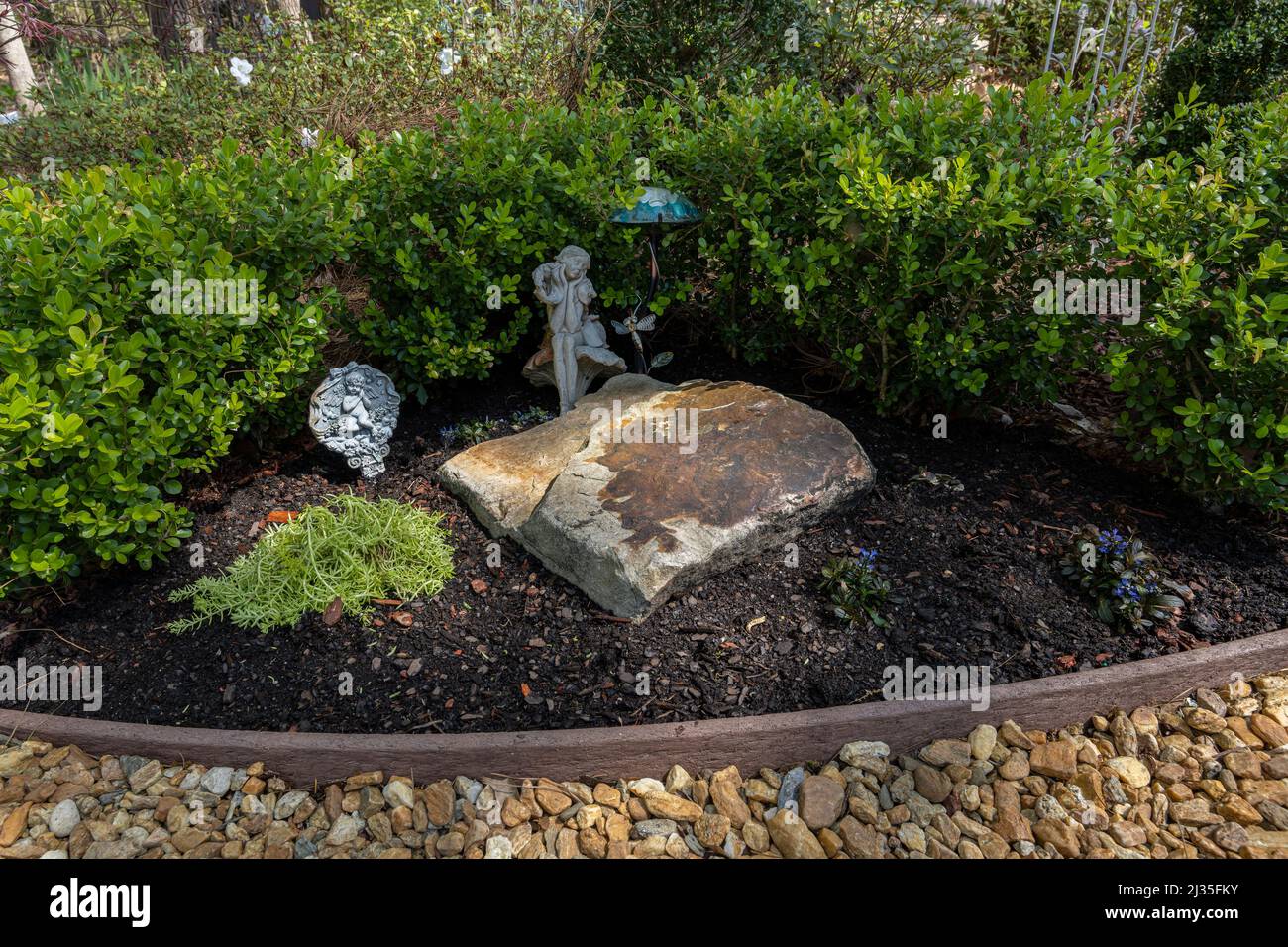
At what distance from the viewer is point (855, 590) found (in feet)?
11.4

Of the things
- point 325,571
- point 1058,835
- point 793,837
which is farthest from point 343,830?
point 1058,835

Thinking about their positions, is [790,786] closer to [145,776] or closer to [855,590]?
[855,590]

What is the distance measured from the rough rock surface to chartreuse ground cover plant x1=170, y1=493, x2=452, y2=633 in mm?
648

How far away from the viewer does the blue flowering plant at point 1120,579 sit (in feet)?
11.1

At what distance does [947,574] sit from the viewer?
3.63 metres

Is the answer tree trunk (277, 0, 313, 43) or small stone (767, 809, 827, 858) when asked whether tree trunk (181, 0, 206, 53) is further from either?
small stone (767, 809, 827, 858)

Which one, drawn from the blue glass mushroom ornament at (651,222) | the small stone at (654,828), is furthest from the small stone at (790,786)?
the blue glass mushroom ornament at (651,222)

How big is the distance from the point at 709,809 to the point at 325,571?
5.96 feet

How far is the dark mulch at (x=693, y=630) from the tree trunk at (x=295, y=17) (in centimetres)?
632

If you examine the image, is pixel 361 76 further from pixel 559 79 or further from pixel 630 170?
pixel 630 170

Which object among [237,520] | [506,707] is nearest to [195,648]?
[237,520]

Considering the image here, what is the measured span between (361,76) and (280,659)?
222 inches

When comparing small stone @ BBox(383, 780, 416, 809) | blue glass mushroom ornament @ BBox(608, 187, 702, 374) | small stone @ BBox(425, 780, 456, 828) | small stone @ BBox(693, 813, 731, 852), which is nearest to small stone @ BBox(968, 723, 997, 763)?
small stone @ BBox(693, 813, 731, 852)

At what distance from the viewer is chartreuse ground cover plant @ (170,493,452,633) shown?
3.48 m
